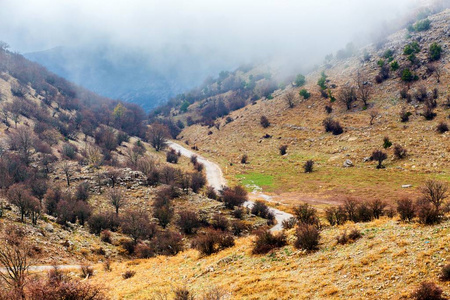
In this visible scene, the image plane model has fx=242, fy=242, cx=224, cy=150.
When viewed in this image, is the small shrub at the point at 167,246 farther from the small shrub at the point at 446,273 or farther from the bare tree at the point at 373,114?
the bare tree at the point at 373,114

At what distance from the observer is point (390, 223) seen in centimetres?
1332

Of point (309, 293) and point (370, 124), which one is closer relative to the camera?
point (309, 293)

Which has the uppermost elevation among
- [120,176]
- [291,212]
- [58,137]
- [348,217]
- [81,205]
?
[58,137]

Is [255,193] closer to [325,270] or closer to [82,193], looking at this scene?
[82,193]

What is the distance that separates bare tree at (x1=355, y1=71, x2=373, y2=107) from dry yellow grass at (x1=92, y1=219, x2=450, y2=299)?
6580 centimetres

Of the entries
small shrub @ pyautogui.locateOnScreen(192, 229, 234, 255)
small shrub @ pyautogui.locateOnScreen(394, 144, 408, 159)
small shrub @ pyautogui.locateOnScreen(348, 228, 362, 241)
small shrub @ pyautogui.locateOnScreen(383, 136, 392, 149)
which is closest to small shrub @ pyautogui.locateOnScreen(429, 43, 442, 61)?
small shrub @ pyautogui.locateOnScreen(383, 136, 392, 149)

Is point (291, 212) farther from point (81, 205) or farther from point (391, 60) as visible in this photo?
point (391, 60)

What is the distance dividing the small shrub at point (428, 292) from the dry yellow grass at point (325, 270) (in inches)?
14.4

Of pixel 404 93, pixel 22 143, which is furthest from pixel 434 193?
pixel 22 143

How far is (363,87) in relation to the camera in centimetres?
7344

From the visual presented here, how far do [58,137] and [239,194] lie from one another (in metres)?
59.8

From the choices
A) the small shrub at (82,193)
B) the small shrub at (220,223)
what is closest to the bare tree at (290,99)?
the small shrub at (220,223)

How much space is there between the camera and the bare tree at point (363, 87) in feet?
226

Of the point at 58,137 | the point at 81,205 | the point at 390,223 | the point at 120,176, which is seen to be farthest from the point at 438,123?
the point at 58,137
